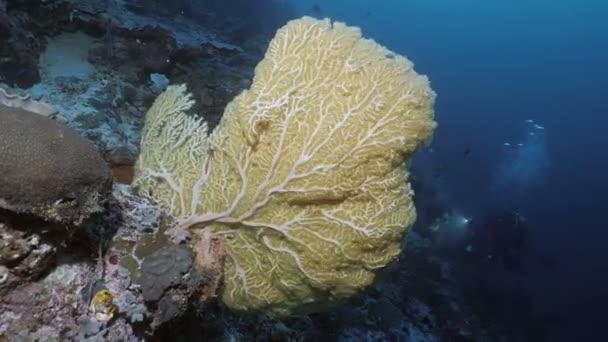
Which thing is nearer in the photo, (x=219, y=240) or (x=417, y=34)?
(x=219, y=240)

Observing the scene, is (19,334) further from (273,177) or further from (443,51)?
(443,51)

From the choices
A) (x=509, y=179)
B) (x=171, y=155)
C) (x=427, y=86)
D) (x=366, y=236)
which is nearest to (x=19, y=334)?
(x=171, y=155)

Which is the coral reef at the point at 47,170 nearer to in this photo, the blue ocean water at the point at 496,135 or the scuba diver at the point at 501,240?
the blue ocean water at the point at 496,135

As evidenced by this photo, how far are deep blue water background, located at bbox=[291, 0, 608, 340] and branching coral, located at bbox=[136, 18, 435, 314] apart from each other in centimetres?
1784

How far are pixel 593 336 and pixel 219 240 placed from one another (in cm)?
2899

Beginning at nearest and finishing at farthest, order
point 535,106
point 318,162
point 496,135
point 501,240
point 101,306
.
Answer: point 101,306
point 318,162
point 501,240
point 496,135
point 535,106

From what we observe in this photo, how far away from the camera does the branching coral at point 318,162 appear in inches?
129

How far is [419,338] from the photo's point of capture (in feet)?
30.3

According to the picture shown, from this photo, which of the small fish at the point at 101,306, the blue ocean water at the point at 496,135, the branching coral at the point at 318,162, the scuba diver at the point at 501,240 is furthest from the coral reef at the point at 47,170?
the scuba diver at the point at 501,240

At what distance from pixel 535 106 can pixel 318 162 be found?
8778cm

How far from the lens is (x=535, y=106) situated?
3059 inches

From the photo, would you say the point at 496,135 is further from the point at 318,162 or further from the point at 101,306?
the point at 101,306

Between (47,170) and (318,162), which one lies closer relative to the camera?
(47,170)

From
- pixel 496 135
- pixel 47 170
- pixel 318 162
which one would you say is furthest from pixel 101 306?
pixel 496 135
